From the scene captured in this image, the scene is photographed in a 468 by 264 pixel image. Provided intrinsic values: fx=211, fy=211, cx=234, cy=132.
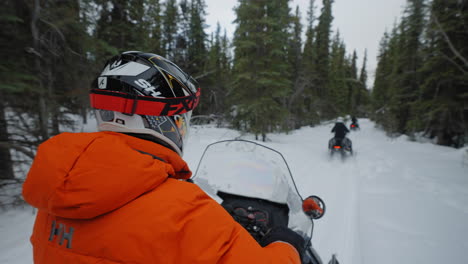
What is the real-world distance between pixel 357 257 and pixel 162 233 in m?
3.32

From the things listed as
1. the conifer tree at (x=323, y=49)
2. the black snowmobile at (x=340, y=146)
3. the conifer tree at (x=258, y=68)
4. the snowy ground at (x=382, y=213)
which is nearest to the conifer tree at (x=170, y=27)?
the conifer tree at (x=258, y=68)

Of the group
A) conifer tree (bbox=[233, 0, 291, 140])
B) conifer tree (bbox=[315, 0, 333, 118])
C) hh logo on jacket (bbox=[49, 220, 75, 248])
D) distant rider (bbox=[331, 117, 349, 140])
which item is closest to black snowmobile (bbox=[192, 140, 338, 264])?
hh logo on jacket (bbox=[49, 220, 75, 248])

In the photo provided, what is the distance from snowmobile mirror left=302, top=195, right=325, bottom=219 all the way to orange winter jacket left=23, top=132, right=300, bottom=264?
54.0 inches

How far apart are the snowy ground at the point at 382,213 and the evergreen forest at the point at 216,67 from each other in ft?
6.69

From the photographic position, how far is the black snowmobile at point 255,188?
214 cm

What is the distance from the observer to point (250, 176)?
2.36m

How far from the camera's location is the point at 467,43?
10305mm

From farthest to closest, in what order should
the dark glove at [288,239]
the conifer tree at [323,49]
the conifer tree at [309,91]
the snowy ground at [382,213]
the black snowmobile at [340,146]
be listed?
the conifer tree at [323,49] → the conifer tree at [309,91] → the black snowmobile at [340,146] → the snowy ground at [382,213] → the dark glove at [288,239]

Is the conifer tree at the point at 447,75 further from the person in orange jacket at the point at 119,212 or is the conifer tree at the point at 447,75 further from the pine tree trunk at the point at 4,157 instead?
the pine tree trunk at the point at 4,157

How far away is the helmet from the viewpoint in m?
1.15

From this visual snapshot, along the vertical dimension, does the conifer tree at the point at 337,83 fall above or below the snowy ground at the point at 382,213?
above

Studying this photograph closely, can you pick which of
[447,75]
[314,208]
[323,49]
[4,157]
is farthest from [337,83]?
[4,157]

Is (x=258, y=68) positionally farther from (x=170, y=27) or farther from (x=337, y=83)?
(x=337, y=83)

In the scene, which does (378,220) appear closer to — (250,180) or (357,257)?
→ (357,257)
